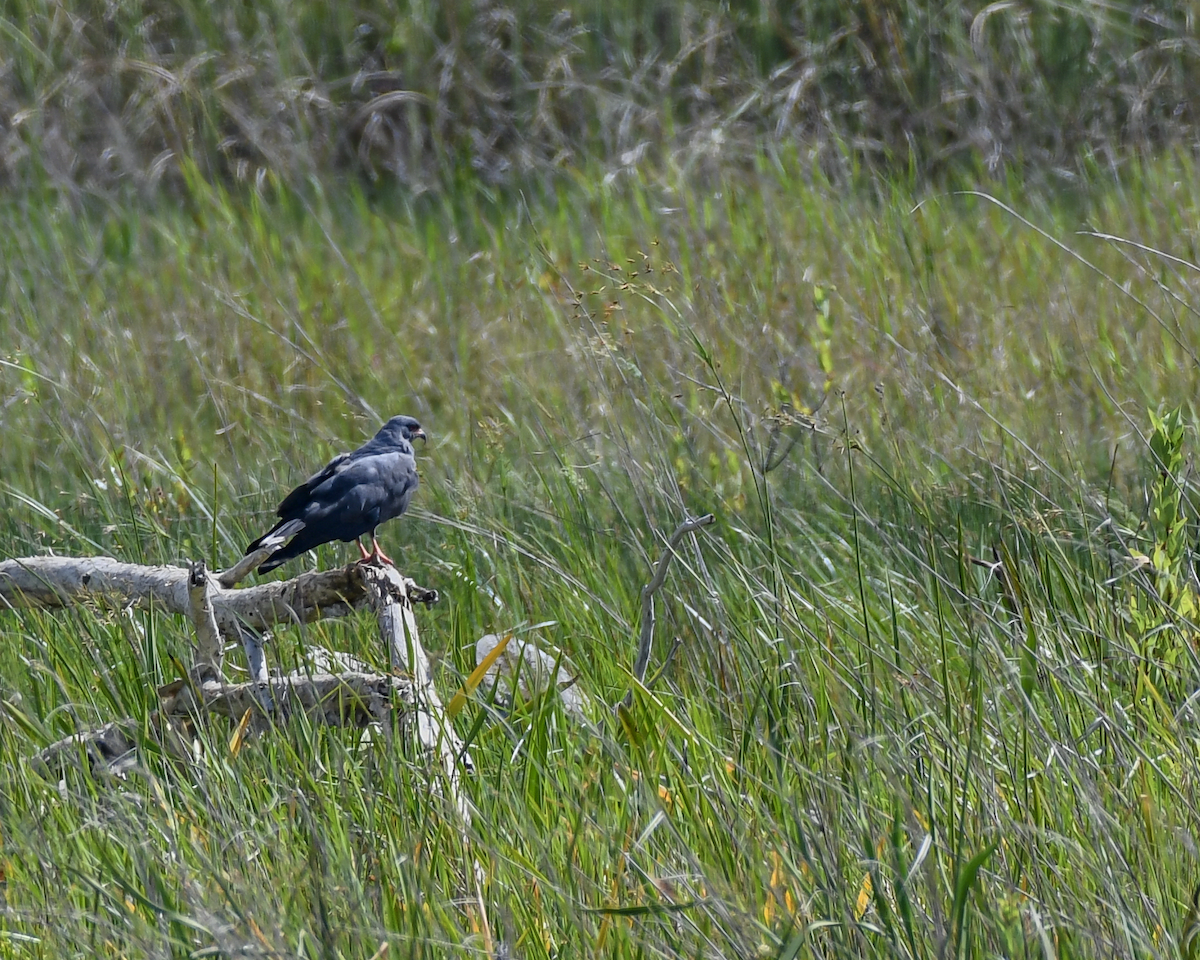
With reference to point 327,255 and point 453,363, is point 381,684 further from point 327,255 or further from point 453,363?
point 327,255

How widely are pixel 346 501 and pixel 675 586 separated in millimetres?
724

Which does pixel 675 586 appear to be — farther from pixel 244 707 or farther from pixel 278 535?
pixel 244 707

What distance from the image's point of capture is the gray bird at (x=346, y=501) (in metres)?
2.72

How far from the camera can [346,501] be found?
9.31ft

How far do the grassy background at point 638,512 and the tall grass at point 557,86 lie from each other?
2.1 inches

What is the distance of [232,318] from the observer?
5.82 meters

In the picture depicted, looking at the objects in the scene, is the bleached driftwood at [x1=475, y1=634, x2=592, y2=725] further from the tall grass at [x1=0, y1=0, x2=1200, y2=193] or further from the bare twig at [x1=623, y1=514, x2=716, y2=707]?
the tall grass at [x1=0, y1=0, x2=1200, y2=193]

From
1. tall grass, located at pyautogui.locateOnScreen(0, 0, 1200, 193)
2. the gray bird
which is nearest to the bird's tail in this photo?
the gray bird

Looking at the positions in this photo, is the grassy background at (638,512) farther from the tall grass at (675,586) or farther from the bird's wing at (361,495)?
the bird's wing at (361,495)

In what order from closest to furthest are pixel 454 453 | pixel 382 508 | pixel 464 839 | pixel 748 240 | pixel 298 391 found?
pixel 464 839 → pixel 382 508 → pixel 454 453 → pixel 298 391 → pixel 748 240

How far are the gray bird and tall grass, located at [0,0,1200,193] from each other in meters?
4.06

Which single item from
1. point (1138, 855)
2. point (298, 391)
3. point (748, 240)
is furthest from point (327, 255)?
point (1138, 855)

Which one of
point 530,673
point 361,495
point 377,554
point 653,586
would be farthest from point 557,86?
point 653,586

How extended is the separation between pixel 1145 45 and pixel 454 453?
5101mm
